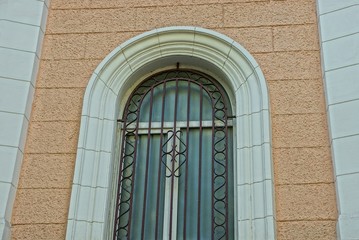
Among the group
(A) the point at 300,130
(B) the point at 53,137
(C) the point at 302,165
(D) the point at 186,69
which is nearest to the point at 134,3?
(D) the point at 186,69

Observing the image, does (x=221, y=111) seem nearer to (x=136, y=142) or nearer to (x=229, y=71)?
(x=229, y=71)

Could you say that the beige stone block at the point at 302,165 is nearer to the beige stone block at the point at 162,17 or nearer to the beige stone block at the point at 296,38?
the beige stone block at the point at 296,38

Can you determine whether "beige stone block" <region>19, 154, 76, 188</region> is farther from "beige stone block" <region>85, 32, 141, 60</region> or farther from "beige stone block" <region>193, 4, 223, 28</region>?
"beige stone block" <region>193, 4, 223, 28</region>

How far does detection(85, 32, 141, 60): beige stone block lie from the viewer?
6.95m

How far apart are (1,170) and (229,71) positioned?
2.73 meters

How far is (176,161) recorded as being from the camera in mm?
6500

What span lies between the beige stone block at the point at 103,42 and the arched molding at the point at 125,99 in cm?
12

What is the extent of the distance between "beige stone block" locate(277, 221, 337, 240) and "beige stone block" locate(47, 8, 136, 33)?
2993 mm

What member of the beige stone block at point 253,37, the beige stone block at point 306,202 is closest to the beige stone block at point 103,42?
the beige stone block at point 253,37

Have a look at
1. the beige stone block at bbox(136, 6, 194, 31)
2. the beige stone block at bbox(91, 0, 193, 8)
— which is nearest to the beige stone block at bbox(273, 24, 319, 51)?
the beige stone block at bbox(136, 6, 194, 31)

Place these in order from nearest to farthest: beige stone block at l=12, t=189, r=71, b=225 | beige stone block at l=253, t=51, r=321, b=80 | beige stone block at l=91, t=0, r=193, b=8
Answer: beige stone block at l=12, t=189, r=71, b=225 < beige stone block at l=253, t=51, r=321, b=80 < beige stone block at l=91, t=0, r=193, b=8

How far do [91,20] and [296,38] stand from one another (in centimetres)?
247

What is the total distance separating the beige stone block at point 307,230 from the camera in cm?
565

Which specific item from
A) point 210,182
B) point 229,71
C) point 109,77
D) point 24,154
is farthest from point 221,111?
point 24,154
